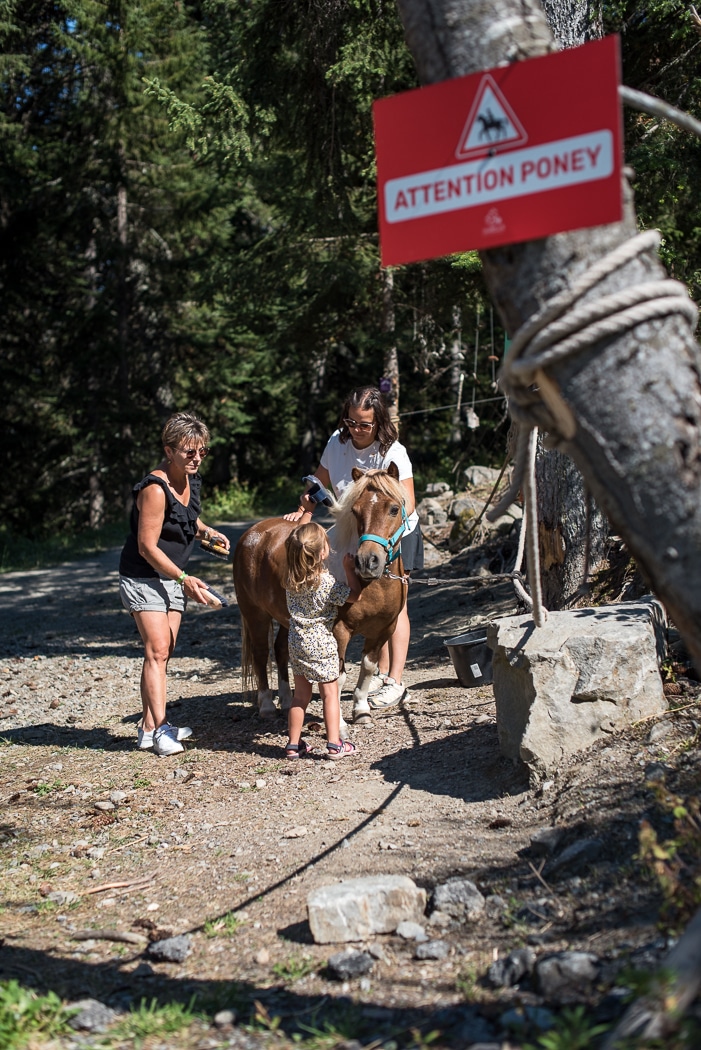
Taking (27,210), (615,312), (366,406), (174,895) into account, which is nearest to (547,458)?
(366,406)

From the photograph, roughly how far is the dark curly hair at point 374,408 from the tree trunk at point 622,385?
133 inches

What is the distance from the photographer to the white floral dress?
536 cm

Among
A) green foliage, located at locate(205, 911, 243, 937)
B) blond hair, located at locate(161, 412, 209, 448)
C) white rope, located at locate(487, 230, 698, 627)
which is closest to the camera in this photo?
white rope, located at locate(487, 230, 698, 627)

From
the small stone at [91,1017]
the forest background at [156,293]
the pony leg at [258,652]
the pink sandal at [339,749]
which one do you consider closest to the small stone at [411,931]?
the small stone at [91,1017]

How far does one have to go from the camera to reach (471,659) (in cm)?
628

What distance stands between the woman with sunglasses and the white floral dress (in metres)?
0.58

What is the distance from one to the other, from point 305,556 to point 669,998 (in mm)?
3515

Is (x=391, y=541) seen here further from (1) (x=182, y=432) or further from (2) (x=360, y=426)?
(1) (x=182, y=432)

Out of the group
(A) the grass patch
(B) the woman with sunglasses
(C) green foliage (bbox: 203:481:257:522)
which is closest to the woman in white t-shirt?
(B) the woman with sunglasses

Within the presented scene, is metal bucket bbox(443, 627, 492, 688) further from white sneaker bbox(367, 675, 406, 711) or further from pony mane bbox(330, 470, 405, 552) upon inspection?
pony mane bbox(330, 470, 405, 552)

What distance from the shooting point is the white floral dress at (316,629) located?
5.36m

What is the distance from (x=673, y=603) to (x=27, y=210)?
2283cm

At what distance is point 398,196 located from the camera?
8.05 feet

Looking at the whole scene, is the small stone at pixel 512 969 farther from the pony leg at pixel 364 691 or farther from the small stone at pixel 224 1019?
the pony leg at pixel 364 691
